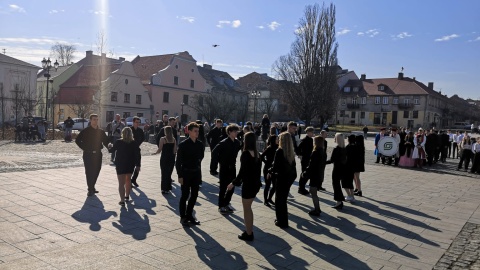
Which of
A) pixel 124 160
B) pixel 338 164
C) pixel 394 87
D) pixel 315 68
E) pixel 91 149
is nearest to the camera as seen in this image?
pixel 124 160

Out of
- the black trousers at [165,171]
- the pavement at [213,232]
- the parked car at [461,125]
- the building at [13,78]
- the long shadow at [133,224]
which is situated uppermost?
the building at [13,78]

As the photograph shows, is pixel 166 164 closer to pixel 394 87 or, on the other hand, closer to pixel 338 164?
pixel 338 164

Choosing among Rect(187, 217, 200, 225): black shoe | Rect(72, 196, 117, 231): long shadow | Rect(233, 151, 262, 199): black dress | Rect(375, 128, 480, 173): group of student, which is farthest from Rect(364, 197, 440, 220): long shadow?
Rect(375, 128, 480, 173): group of student

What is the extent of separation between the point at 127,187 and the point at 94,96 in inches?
1488

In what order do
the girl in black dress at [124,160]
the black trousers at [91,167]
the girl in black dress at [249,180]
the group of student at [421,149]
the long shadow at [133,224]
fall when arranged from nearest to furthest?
the girl in black dress at [249,180] → the long shadow at [133,224] → the girl in black dress at [124,160] → the black trousers at [91,167] → the group of student at [421,149]

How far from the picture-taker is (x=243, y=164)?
604cm

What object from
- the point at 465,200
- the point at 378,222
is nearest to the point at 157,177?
the point at 378,222

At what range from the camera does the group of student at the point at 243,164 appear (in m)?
6.08

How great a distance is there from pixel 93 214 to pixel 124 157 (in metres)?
1.37

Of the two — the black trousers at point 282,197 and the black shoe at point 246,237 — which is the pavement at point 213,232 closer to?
the black shoe at point 246,237

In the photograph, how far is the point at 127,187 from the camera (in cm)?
808

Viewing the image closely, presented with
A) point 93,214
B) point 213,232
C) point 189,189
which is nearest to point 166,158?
point 93,214

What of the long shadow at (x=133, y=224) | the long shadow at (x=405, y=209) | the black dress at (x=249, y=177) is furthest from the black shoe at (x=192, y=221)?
the long shadow at (x=405, y=209)

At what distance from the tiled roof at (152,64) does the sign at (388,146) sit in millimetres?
41038
